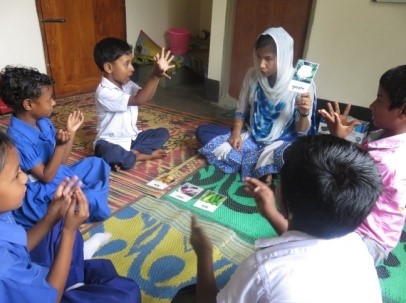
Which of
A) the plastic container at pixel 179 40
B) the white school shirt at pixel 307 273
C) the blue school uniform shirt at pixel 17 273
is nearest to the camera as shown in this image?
the white school shirt at pixel 307 273

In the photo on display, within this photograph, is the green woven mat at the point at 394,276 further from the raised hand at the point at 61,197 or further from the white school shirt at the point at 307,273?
the raised hand at the point at 61,197

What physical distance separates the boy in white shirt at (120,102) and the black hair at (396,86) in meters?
1.25

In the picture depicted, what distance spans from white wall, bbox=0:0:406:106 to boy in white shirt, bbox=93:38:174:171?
1676 millimetres

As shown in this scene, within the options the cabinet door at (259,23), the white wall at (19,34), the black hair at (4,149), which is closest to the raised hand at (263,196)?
the black hair at (4,149)

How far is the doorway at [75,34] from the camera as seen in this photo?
3.50 m

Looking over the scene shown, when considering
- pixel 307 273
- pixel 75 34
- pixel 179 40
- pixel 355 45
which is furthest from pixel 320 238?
pixel 179 40

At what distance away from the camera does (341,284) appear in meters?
0.60

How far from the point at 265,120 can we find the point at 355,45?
52.9 inches

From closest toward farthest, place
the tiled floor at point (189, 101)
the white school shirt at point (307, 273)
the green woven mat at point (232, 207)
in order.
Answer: the white school shirt at point (307, 273) < the green woven mat at point (232, 207) < the tiled floor at point (189, 101)

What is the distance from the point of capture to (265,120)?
7.47 ft

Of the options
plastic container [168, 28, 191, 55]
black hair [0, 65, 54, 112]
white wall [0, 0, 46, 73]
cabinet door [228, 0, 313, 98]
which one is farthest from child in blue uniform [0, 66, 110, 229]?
plastic container [168, 28, 191, 55]

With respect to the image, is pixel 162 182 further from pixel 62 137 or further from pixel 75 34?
pixel 75 34

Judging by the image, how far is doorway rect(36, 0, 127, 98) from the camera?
3497 mm

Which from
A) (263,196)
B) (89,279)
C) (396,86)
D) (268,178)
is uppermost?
(396,86)
